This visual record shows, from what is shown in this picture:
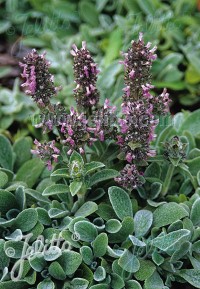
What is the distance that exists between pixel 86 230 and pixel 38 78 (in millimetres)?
588

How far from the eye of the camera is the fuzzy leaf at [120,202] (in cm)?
205

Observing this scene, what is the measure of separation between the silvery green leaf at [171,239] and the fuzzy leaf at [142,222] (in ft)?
0.31

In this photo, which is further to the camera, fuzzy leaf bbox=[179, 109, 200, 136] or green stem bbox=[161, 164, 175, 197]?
fuzzy leaf bbox=[179, 109, 200, 136]

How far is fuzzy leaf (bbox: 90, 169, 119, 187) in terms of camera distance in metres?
2.07

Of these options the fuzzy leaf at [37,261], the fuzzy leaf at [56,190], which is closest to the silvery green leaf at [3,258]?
the fuzzy leaf at [37,261]

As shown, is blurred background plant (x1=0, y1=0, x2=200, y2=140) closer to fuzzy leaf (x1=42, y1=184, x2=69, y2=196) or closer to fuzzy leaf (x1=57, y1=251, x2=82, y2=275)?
fuzzy leaf (x1=42, y1=184, x2=69, y2=196)

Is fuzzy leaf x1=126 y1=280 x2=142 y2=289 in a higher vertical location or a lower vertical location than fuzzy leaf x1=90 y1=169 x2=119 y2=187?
lower

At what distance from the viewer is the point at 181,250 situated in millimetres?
1977

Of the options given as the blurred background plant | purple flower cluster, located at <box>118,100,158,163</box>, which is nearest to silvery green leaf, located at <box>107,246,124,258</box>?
purple flower cluster, located at <box>118,100,158,163</box>

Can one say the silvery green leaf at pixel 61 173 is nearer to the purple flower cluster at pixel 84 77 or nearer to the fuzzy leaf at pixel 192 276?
the purple flower cluster at pixel 84 77

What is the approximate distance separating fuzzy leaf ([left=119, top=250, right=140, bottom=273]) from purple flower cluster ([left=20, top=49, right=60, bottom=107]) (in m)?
0.64

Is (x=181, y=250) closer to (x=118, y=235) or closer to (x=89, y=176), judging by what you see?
(x=118, y=235)

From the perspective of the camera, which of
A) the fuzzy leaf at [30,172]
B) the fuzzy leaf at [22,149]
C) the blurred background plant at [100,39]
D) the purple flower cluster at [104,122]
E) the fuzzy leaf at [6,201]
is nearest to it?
the purple flower cluster at [104,122]

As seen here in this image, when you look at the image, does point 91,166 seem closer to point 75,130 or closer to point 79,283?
point 75,130
